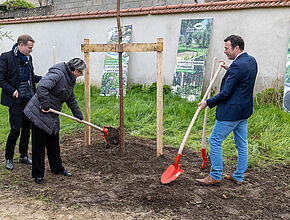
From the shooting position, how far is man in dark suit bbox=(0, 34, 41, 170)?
14.5 ft

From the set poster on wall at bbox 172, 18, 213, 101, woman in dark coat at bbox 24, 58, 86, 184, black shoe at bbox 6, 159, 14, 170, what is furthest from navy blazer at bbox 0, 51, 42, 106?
poster on wall at bbox 172, 18, 213, 101

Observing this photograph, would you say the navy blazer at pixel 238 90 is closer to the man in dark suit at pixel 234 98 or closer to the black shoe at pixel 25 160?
the man in dark suit at pixel 234 98

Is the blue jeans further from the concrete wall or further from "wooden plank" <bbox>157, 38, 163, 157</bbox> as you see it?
the concrete wall

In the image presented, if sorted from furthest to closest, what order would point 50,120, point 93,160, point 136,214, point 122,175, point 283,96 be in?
point 283,96 → point 93,160 → point 122,175 → point 50,120 → point 136,214

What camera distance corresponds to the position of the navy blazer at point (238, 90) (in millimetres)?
3812

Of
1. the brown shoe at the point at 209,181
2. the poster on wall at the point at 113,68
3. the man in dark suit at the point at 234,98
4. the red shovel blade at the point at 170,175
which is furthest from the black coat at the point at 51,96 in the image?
the poster on wall at the point at 113,68

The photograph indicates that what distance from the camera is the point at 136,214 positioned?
341cm

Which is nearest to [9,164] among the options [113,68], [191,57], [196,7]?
[191,57]

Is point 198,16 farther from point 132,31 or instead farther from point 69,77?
point 69,77

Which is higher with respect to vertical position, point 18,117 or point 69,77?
point 69,77

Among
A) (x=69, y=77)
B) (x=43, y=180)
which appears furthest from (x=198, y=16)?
(x=43, y=180)

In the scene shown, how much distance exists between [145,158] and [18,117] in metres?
1.94

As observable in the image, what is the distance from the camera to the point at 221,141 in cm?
407

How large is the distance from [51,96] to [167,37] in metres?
5.93
